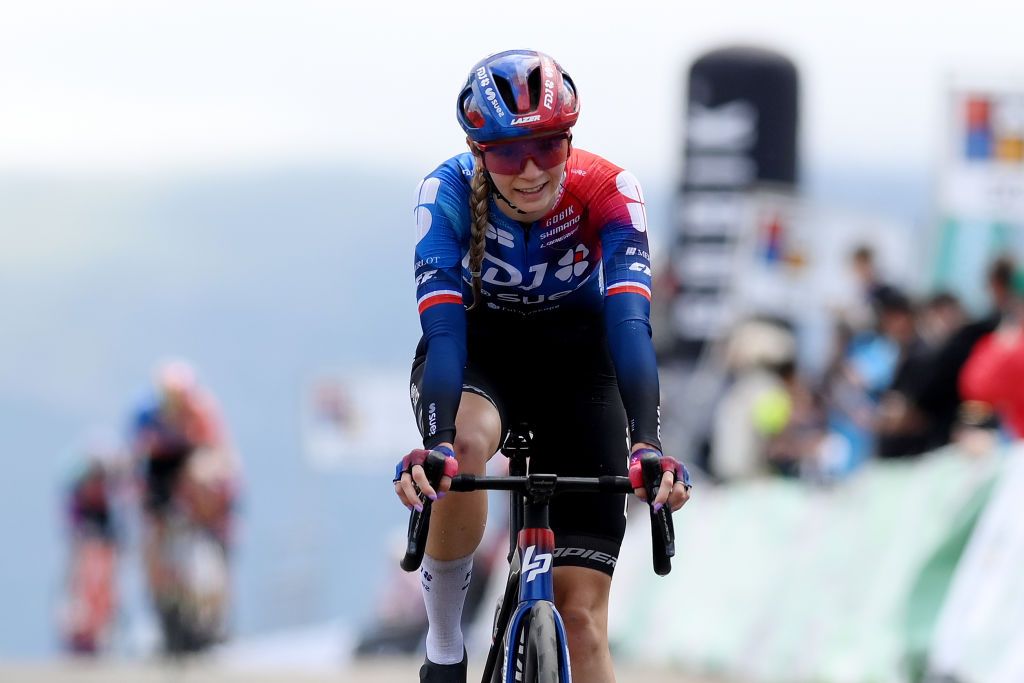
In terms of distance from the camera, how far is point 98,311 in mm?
61062

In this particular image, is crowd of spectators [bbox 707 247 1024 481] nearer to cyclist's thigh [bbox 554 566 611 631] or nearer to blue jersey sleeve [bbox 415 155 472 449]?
cyclist's thigh [bbox 554 566 611 631]

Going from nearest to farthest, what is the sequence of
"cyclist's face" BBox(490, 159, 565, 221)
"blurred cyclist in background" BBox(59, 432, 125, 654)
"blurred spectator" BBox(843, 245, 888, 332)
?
"cyclist's face" BBox(490, 159, 565, 221) < "blurred spectator" BBox(843, 245, 888, 332) < "blurred cyclist in background" BBox(59, 432, 125, 654)

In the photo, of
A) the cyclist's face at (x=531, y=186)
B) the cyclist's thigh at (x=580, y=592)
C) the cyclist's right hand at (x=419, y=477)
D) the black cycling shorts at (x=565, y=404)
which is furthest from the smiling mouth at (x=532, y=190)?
the cyclist's thigh at (x=580, y=592)

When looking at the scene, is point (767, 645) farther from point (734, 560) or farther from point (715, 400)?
point (715, 400)

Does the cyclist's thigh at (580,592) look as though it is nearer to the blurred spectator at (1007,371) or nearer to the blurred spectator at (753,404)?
the blurred spectator at (1007,371)

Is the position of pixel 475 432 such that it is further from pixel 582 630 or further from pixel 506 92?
pixel 506 92

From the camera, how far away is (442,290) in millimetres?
5688

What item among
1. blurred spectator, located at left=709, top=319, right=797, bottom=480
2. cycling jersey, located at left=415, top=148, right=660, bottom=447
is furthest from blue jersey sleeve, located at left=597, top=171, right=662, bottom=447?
blurred spectator, located at left=709, top=319, right=797, bottom=480

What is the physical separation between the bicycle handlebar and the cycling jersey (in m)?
0.19

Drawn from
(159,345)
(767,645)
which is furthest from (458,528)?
(159,345)

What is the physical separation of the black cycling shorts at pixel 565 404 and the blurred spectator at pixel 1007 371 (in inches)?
148

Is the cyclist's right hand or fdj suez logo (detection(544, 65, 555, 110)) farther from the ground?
fdj suez logo (detection(544, 65, 555, 110))

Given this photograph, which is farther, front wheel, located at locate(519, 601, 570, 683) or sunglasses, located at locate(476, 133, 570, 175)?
sunglasses, located at locate(476, 133, 570, 175)

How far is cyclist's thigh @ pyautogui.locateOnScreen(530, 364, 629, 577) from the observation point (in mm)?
5902
